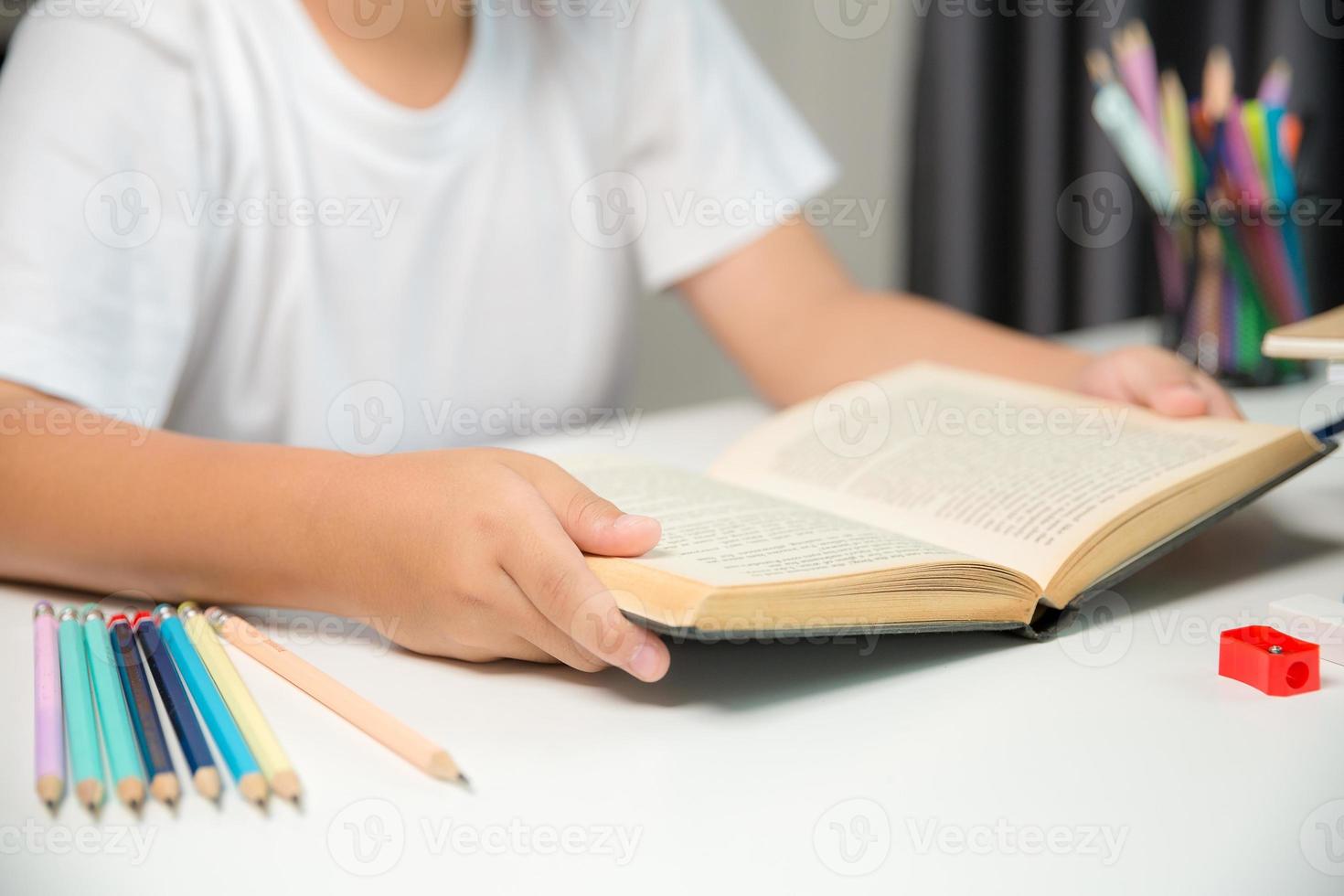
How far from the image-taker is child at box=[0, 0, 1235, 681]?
0.46 metres

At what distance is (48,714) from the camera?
0.38m

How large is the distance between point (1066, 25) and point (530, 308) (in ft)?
3.32

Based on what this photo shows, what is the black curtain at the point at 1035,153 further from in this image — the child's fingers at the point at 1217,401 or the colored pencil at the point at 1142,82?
the child's fingers at the point at 1217,401

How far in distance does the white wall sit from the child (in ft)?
2.94

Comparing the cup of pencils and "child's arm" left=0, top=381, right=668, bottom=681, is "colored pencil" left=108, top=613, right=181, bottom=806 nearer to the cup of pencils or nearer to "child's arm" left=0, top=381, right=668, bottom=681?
"child's arm" left=0, top=381, right=668, bottom=681

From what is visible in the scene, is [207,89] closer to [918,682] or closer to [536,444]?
[536,444]

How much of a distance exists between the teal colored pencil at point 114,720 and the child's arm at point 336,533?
0.19ft

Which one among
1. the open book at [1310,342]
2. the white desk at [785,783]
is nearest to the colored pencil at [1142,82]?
the open book at [1310,342]

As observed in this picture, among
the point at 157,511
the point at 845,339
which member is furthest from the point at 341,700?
the point at 845,339

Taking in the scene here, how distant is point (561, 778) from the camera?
377 mm

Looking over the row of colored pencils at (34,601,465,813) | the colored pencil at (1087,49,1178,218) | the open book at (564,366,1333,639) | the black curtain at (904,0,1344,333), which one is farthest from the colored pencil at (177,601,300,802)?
the black curtain at (904,0,1344,333)

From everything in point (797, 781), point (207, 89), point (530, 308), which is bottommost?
point (797, 781)

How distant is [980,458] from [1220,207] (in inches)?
16.4

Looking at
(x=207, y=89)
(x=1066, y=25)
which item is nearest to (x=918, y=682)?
(x=207, y=89)
